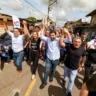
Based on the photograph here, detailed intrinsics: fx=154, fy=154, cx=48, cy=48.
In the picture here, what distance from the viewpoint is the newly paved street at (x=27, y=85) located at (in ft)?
15.6

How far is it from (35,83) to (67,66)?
1.56 m

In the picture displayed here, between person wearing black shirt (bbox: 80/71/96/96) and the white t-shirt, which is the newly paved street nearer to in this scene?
the white t-shirt

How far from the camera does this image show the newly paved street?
4.77m

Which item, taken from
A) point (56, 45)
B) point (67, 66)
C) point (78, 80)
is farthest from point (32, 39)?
point (78, 80)

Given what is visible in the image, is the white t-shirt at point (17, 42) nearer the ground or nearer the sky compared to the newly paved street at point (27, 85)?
nearer the sky

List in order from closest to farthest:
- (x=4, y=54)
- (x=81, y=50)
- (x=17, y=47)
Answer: (x=81, y=50) → (x=17, y=47) → (x=4, y=54)

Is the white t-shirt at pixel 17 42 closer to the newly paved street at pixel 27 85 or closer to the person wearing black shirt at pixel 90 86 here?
the newly paved street at pixel 27 85

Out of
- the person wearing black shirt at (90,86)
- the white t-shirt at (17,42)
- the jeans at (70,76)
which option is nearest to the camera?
the person wearing black shirt at (90,86)

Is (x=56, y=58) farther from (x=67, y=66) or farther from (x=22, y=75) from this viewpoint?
(x=22, y=75)

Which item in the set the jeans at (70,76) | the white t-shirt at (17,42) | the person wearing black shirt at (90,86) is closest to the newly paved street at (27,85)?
the jeans at (70,76)

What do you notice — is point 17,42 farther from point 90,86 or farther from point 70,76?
point 90,86

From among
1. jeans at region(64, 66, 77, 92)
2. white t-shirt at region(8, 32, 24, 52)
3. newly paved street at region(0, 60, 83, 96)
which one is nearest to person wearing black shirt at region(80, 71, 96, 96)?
jeans at region(64, 66, 77, 92)

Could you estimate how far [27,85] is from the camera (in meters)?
5.30

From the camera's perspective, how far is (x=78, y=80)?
6125 millimetres
